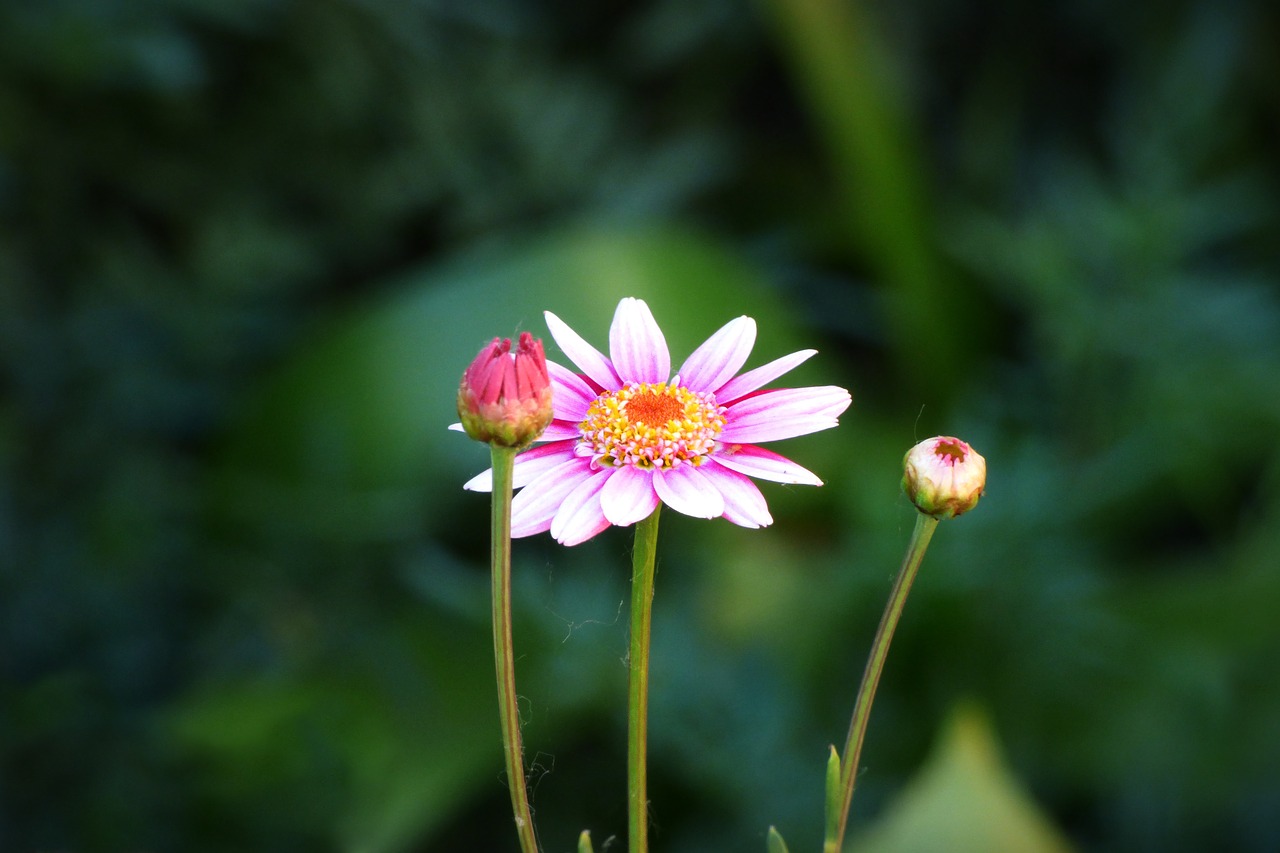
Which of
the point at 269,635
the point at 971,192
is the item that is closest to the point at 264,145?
the point at 269,635

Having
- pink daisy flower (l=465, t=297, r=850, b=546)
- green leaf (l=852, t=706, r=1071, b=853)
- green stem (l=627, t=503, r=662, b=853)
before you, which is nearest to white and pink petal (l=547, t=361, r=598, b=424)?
pink daisy flower (l=465, t=297, r=850, b=546)

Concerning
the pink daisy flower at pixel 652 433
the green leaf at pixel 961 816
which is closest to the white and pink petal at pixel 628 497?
the pink daisy flower at pixel 652 433

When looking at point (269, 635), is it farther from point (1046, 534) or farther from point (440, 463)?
point (1046, 534)

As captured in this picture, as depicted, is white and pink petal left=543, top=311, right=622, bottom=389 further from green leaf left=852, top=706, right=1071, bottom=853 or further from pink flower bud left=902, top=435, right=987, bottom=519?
green leaf left=852, top=706, right=1071, bottom=853

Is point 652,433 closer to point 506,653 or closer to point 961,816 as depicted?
point 506,653

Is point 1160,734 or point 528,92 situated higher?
point 528,92
